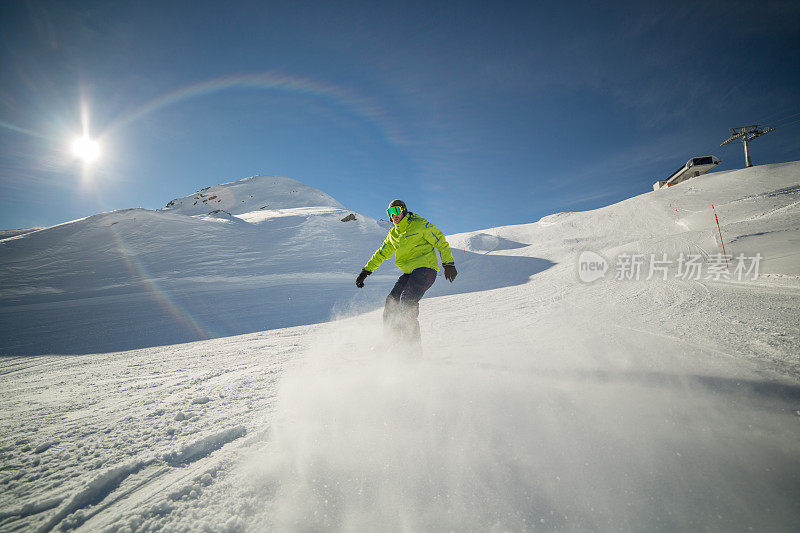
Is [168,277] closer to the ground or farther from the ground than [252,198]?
closer to the ground

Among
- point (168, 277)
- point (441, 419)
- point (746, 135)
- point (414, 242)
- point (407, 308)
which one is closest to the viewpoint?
point (441, 419)

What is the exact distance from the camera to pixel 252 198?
42.4 meters

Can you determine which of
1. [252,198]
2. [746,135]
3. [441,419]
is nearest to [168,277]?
[441,419]

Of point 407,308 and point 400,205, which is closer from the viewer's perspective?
point 407,308

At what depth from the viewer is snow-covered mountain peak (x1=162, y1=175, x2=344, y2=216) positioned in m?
38.8

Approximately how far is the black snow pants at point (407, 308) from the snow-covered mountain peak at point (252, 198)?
3641cm

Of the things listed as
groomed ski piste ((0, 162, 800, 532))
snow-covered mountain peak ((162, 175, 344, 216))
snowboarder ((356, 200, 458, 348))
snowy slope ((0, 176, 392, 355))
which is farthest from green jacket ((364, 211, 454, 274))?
snow-covered mountain peak ((162, 175, 344, 216))

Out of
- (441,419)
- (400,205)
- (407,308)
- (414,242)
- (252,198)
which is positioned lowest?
(441,419)

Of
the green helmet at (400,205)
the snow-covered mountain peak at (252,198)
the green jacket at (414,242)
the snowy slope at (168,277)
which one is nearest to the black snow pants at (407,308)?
the green jacket at (414,242)

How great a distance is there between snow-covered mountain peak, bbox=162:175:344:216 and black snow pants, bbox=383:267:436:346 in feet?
119

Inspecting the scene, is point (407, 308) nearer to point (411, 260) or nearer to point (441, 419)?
point (411, 260)

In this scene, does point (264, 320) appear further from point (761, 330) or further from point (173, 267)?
point (173, 267)

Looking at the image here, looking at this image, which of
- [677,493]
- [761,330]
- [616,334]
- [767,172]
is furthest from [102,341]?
[767,172]

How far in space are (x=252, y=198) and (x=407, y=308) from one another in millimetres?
45630
